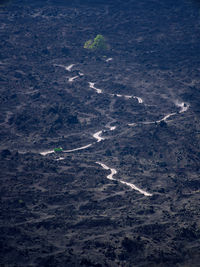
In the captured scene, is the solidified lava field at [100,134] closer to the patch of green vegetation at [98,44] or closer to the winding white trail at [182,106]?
the winding white trail at [182,106]

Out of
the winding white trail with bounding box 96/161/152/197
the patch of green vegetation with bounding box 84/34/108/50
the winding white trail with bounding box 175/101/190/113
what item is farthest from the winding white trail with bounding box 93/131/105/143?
the patch of green vegetation with bounding box 84/34/108/50

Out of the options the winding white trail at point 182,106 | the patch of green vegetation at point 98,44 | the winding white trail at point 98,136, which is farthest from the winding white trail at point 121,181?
the patch of green vegetation at point 98,44

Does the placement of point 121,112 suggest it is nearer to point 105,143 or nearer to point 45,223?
point 105,143

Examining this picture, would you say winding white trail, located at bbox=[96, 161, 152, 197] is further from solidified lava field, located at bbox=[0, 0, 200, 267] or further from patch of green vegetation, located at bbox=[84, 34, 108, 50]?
patch of green vegetation, located at bbox=[84, 34, 108, 50]

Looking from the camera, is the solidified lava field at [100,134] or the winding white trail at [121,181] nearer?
the solidified lava field at [100,134]

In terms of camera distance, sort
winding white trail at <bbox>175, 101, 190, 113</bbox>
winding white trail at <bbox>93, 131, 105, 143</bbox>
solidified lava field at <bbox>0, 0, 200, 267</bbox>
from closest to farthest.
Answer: solidified lava field at <bbox>0, 0, 200, 267</bbox>
winding white trail at <bbox>93, 131, 105, 143</bbox>
winding white trail at <bbox>175, 101, 190, 113</bbox>

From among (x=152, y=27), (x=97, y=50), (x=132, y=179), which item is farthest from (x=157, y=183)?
(x=152, y=27)

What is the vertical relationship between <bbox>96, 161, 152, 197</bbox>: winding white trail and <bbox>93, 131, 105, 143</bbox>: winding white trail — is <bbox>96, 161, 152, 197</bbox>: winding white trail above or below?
above

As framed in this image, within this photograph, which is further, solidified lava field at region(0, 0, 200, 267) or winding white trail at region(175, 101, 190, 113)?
winding white trail at region(175, 101, 190, 113)
